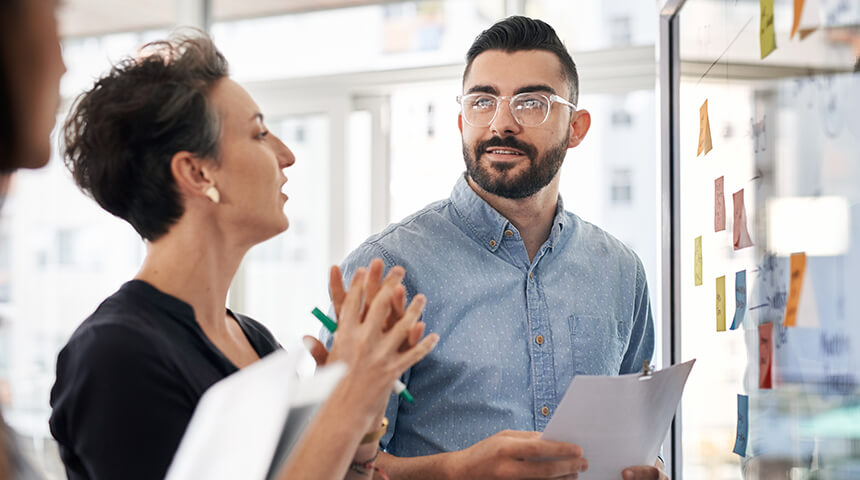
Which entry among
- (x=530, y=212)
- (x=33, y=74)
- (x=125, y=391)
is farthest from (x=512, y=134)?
(x=33, y=74)

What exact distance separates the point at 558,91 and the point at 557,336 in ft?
1.79

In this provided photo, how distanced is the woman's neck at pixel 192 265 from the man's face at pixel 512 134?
0.67m

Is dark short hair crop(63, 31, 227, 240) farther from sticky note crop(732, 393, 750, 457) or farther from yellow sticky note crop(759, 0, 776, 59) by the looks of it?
sticky note crop(732, 393, 750, 457)

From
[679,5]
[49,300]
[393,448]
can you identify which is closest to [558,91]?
[679,5]

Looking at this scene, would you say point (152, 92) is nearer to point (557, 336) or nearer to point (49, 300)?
point (557, 336)

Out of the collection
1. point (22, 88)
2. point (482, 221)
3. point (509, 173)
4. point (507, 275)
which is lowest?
point (507, 275)

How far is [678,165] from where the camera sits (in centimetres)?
169

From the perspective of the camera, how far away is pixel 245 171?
1168 millimetres

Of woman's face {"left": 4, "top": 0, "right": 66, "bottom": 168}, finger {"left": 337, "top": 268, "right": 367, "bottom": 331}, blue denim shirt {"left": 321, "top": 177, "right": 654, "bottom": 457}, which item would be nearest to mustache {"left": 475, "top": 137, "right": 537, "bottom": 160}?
blue denim shirt {"left": 321, "top": 177, "right": 654, "bottom": 457}

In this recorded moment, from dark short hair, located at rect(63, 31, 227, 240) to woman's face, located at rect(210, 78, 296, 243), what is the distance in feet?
0.08

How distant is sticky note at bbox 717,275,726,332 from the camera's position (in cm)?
134

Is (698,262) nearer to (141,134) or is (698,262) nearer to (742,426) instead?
(742,426)

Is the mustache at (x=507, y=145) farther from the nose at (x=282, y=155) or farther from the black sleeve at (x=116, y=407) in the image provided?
the black sleeve at (x=116, y=407)

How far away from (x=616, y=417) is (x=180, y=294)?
27.4 inches
